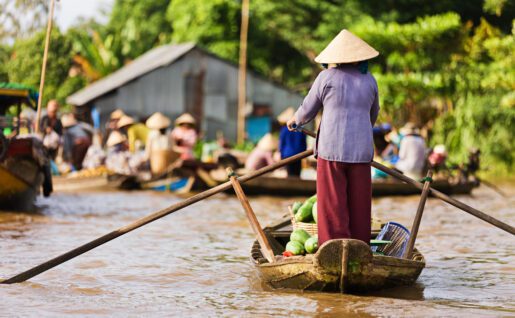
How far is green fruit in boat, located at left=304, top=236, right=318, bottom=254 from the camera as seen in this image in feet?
21.8

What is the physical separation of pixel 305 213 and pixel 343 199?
0.93 metres

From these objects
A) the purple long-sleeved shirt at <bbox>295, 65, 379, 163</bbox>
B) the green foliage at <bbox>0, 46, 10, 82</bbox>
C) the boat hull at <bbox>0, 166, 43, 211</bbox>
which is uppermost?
the green foliage at <bbox>0, 46, 10, 82</bbox>

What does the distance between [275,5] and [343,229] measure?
27985mm

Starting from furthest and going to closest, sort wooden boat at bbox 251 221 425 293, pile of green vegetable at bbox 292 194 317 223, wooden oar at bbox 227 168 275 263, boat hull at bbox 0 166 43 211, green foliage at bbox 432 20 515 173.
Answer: green foliage at bbox 432 20 515 173
boat hull at bbox 0 166 43 211
pile of green vegetable at bbox 292 194 317 223
wooden oar at bbox 227 168 275 263
wooden boat at bbox 251 221 425 293

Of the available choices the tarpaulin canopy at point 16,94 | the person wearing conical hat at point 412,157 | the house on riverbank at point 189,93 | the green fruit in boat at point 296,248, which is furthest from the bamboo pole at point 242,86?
the green fruit in boat at point 296,248

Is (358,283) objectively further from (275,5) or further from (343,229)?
(275,5)

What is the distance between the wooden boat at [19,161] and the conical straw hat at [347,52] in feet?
19.2

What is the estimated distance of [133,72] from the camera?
98.3 ft

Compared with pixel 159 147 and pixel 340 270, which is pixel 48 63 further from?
pixel 340 270

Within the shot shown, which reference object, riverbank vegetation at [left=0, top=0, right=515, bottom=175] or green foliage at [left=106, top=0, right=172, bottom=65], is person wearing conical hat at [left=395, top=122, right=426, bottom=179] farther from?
green foliage at [left=106, top=0, right=172, bottom=65]

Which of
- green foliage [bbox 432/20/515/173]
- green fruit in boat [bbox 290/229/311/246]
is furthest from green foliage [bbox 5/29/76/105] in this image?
green fruit in boat [bbox 290/229/311/246]

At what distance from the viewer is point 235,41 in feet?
115

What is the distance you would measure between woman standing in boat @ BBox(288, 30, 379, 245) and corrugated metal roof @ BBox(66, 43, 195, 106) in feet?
73.1

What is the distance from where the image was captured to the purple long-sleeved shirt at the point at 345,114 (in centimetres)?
633
